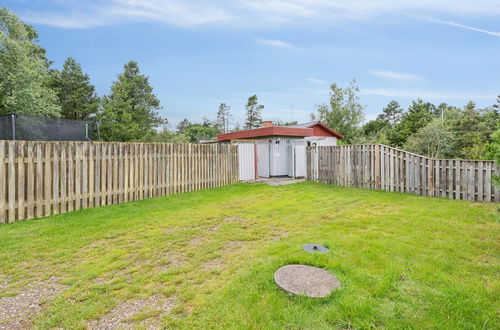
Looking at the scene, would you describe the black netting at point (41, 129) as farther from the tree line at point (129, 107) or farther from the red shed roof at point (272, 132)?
the tree line at point (129, 107)

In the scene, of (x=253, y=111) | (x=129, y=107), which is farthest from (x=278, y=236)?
(x=253, y=111)

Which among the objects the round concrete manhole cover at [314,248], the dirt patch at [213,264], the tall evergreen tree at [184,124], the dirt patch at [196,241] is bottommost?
the dirt patch at [213,264]

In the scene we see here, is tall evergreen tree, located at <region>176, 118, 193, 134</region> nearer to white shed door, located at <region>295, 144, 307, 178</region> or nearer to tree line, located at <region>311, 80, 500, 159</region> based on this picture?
tree line, located at <region>311, 80, 500, 159</region>

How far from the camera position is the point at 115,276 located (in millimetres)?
2973

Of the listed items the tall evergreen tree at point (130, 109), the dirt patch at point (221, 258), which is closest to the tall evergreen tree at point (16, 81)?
the tall evergreen tree at point (130, 109)

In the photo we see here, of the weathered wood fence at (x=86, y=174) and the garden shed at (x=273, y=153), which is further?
the garden shed at (x=273, y=153)

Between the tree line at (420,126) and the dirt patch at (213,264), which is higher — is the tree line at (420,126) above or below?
above

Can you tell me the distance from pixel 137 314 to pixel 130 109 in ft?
104

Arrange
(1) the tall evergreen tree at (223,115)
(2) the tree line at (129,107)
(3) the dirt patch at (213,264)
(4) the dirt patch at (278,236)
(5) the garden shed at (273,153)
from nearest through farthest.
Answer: (3) the dirt patch at (213,264)
(4) the dirt patch at (278,236)
(5) the garden shed at (273,153)
(2) the tree line at (129,107)
(1) the tall evergreen tree at (223,115)

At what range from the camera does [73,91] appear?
1042 inches

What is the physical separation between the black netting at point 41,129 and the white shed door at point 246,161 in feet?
19.2

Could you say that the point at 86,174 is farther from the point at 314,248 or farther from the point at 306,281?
the point at 306,281

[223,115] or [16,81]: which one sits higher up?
[223,115]

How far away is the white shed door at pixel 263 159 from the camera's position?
1321cm
